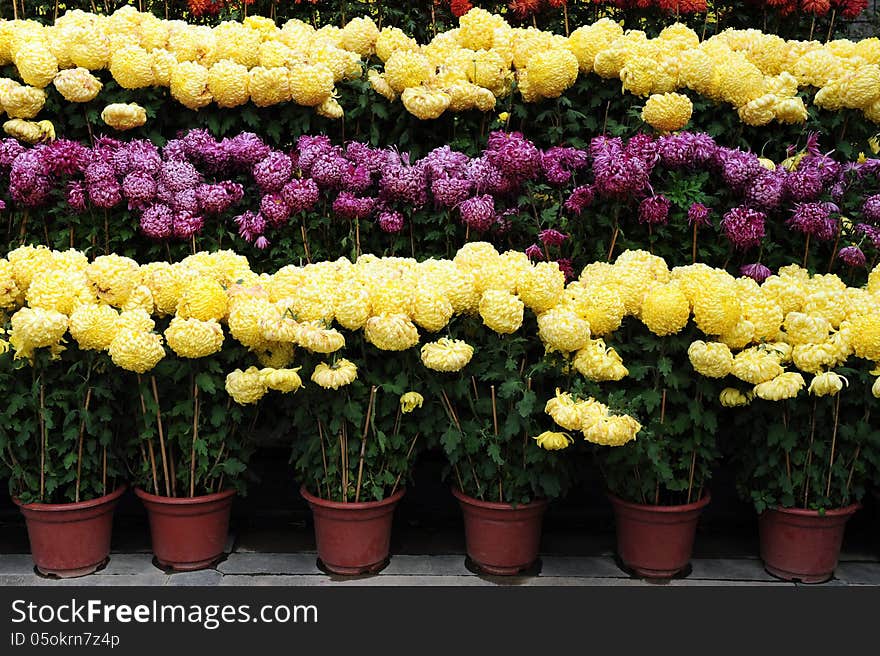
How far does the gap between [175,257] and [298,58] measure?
0.91 meters

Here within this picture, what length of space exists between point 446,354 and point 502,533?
0.70 m

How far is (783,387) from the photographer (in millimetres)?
2777

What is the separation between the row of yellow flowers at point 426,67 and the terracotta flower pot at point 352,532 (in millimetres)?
1514

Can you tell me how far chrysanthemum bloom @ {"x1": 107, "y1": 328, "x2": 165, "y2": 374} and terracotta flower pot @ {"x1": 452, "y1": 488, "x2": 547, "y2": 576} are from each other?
1099 millimetres

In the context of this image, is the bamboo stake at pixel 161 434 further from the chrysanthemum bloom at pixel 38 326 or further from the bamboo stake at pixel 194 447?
the chrysanthemum bloom at pixel 38 326

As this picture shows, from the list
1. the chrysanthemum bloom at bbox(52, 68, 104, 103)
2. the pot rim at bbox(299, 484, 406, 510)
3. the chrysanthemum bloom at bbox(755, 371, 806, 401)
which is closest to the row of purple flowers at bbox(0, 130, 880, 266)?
the chrysanthemum bloom at bbox(52, 68, 104, 103)

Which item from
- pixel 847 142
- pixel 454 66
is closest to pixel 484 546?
pixel 454 66

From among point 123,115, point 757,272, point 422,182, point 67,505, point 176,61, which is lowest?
point 67,505

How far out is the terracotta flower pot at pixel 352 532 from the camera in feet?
9.92

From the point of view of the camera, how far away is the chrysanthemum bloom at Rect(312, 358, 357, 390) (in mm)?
2760

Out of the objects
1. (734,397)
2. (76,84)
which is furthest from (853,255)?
(76,84)

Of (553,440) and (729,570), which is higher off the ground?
(553,440)

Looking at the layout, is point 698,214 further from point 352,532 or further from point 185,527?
point 185,527

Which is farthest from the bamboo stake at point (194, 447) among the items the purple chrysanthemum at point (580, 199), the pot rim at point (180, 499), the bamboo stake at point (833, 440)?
the bamboo stake at point (833, 440)
